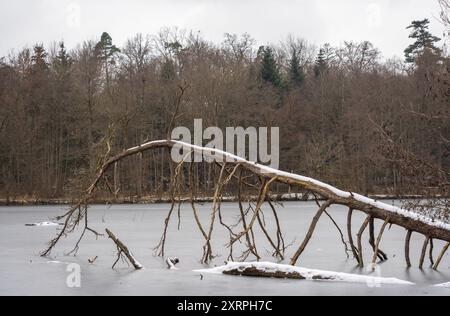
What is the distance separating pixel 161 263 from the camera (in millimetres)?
13945

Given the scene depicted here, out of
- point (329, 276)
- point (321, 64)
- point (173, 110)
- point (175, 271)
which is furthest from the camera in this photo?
point (321, 64)

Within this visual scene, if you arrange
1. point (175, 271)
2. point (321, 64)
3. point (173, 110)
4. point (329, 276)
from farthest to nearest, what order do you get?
point (321, 64) → point (173, 110) → point (175, 271) → point (329, 276)

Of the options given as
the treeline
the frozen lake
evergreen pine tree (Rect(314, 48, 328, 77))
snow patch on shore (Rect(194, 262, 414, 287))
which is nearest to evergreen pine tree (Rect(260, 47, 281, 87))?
the treeline

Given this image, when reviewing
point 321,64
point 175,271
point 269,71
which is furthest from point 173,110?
point 175,271

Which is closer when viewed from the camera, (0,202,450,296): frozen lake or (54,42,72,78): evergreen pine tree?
(0,202,450,296): frozen lake

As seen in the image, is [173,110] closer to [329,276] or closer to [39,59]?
[39,59]

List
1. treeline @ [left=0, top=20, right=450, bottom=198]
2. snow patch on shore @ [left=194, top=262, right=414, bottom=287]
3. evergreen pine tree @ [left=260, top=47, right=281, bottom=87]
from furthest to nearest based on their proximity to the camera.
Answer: evergreen pine tree @ [left=260, top=47, right=281, bottom=87]
treeline @ [left=0, top=20, right=450, bottom=198]
snow patch on shore @ [left=194, top=262, right=414, bottom=287]

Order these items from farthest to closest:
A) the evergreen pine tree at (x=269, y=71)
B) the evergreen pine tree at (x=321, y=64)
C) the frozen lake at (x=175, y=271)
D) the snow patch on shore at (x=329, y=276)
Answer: the evergreen pine tree at (x=321, y=64), the evergreen pine tree at (x=269, y=71), the snow patch on shore at (x=329, y=276), the frozen lake at (x=175, y=271)

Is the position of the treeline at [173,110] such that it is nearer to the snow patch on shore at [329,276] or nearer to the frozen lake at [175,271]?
the frozen lake at [175,271]

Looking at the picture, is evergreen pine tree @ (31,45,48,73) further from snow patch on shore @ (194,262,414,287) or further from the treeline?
snow patch on shore @ (194,262,414,287)

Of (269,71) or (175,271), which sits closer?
(175,271)

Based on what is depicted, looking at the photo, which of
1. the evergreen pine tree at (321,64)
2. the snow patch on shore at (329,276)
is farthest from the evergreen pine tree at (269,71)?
the snow patch on shore at (329,276)
